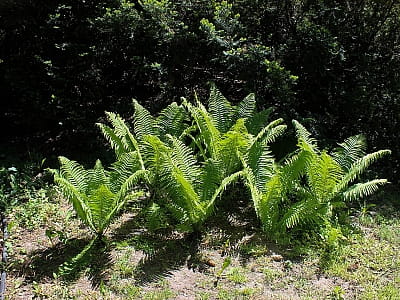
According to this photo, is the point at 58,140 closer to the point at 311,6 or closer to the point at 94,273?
the point at 94,273

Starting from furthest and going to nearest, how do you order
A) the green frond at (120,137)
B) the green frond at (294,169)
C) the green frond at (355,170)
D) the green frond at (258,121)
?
1. the green frond at (258,121)
2. the green frond at (120,137)
3. the green frond at (355,170)
4. the green frond at (294,169)

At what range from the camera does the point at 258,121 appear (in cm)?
551

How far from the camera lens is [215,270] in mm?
4254

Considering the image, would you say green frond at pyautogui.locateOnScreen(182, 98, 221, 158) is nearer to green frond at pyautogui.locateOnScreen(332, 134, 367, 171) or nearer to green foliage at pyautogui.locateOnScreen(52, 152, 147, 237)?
green foliage at pyautogui.locateOnScreen(52, 152, 147, 237)

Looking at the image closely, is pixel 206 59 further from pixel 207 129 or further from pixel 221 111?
pixel 207 129

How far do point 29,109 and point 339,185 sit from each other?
4013mm

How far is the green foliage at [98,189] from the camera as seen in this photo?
169 inches

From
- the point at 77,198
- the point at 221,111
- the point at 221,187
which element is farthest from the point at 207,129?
the point at 77,198

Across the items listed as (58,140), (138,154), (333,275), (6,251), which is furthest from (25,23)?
(333,275)

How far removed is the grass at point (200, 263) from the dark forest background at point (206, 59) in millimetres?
1468

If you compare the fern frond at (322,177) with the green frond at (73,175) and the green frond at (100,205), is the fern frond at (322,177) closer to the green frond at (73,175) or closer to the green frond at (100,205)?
the green frond at (100,205)

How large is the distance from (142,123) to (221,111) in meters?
0.92

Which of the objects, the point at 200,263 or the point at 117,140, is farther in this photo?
the point at 117,140

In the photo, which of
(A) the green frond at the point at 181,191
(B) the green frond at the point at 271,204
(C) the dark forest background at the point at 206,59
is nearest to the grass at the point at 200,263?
(B) the green frond at the point at 271,204
